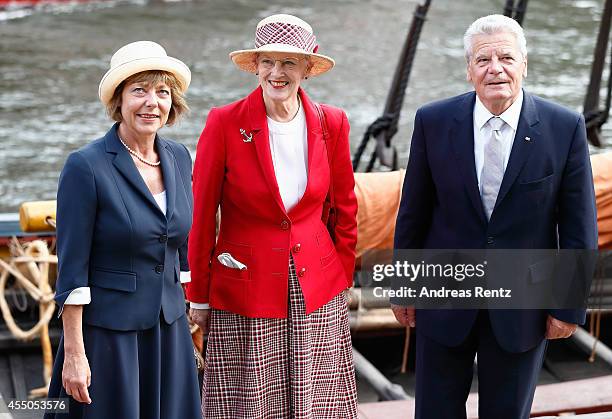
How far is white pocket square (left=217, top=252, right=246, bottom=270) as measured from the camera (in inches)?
111

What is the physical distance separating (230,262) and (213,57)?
10.3 metres

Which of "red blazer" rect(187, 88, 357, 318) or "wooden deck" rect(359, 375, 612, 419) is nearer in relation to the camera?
"red blazer" rect(187, 88, 357, 318)

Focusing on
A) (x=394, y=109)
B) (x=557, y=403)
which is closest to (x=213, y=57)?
(x=394, y=109)

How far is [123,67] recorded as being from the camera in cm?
243

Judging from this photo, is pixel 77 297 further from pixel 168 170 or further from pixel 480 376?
pixel 480 376

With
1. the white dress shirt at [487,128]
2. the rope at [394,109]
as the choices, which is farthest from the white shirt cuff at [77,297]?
the rope at [394,109]

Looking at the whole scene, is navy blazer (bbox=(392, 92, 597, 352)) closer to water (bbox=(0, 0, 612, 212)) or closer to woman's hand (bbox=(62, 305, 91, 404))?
woman's hand (bbox=(62, 305, 91, 404))

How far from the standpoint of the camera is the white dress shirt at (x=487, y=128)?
8.66ft

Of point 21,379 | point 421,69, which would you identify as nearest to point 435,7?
point 421,69

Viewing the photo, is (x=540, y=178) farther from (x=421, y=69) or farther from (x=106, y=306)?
(x=421, y=69)

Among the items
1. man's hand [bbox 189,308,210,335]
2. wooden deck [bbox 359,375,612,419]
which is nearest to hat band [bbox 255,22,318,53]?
man's hand [bbox 189,308,210,335]

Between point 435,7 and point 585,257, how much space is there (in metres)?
12.4

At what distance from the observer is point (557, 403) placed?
11.5ft

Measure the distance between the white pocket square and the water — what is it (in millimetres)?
5842
